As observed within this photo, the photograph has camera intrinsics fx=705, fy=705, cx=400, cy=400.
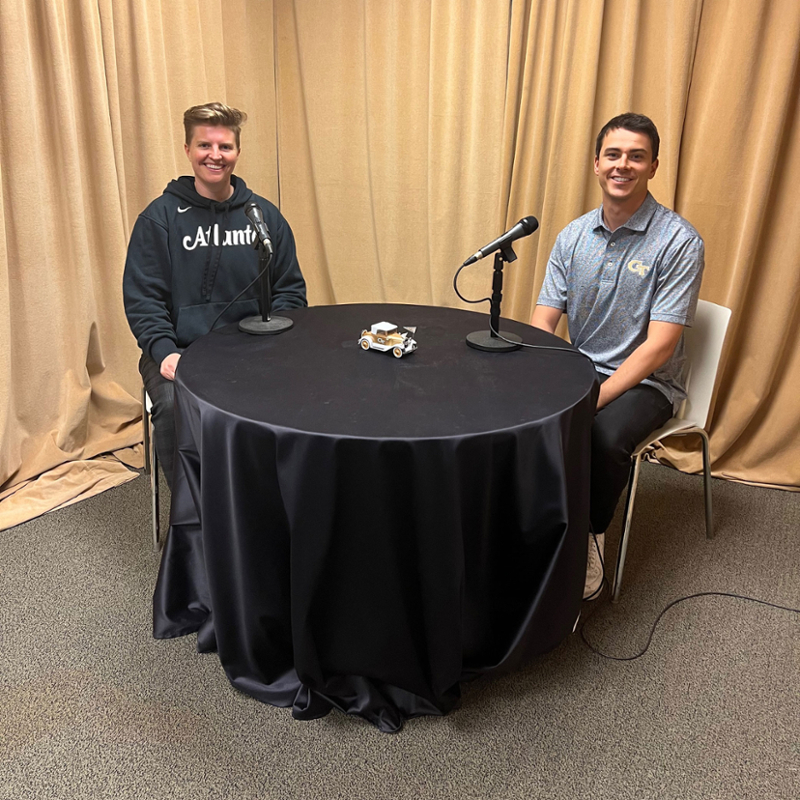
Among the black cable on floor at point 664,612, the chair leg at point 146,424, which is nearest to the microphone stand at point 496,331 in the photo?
the black cable on floor at point 664,612

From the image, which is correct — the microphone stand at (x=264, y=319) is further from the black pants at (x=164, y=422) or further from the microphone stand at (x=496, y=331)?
the microphone stand at (x=496, y=331)

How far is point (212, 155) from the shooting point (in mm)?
2146

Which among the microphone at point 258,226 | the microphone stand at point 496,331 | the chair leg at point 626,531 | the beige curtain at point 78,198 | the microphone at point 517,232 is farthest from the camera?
the beige curtain at point 78,198

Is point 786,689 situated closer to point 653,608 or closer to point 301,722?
point 653,608

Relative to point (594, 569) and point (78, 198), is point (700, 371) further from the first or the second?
point (78, 198)

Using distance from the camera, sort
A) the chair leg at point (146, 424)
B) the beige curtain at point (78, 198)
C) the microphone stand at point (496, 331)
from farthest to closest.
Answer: the beige curtain at point (78, 198) → the chair leg at point (146, 424) → the microphone stand at point (496, 331)

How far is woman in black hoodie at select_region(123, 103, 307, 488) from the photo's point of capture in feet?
6.99

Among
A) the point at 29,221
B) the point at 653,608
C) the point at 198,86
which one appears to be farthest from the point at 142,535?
the point at 198,86

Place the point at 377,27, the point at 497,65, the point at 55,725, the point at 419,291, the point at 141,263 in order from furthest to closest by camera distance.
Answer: the point at 419,291 < the point at 377,27 < the point at 497,65 < the point at 141,263 < the point at 55,725

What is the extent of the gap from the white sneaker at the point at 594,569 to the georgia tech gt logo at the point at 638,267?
78 cm

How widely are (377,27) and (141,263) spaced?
5.69ft

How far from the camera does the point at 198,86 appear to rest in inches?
113

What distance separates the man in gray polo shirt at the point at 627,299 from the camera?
200cm

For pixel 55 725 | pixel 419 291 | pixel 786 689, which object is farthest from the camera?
pixel 419 291
